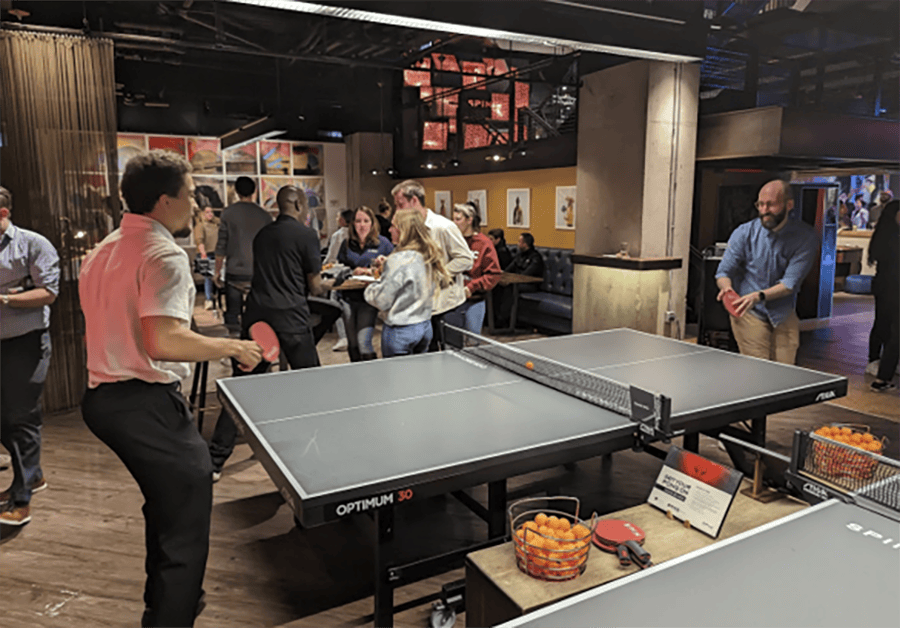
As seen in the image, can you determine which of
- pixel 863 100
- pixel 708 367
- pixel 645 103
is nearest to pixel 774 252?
pixel 708 367

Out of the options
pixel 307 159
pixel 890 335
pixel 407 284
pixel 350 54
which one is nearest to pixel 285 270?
pixel 407 284

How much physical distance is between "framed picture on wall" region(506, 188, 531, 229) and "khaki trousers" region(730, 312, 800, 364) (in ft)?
22.2

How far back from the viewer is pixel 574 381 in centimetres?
296

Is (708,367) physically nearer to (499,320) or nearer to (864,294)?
(499,320)

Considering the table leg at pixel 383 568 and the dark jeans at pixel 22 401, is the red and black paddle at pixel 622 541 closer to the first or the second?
the table leg at pixel 383 568

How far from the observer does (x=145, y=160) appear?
2.22 metres

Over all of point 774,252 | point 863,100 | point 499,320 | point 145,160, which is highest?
point 863,100

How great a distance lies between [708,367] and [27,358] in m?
3.73

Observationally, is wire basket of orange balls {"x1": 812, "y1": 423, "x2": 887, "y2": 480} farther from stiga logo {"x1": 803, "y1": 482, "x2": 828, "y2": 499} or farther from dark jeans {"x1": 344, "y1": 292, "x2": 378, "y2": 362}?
dark jeans {"x1": 344, "y1": 292, "x2": 378, "y2": 362}

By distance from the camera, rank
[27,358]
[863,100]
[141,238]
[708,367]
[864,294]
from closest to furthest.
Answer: [141,238] < [708,367] < [27,358] < [863,100] < [864,294]

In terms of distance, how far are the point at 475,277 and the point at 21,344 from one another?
3511mm

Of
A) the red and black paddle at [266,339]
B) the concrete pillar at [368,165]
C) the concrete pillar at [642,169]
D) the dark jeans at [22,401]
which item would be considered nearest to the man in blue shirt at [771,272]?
the concrete pillar at [642,169]

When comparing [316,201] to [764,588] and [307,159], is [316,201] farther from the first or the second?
[764,588]

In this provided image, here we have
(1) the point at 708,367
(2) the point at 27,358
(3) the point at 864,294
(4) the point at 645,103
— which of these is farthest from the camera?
(3) the point at 864,294
